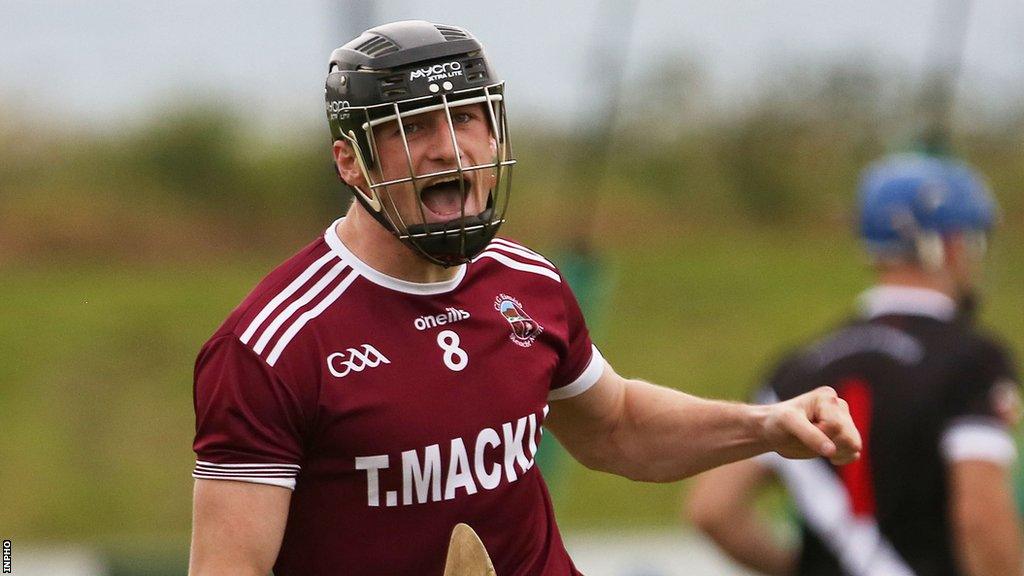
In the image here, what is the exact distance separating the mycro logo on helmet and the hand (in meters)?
0.83

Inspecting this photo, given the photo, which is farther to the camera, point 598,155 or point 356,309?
point 598,155

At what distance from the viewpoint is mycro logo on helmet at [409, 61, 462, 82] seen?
268 centimetres

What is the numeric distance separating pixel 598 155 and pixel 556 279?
6.45 metres

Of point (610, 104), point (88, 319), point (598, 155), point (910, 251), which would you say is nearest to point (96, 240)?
point (88, 319)

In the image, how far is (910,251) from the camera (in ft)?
13.7

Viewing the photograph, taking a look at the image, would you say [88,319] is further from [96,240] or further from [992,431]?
[992,431]

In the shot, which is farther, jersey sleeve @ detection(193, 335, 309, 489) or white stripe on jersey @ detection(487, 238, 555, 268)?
white stripe on jersey @ detection(487, 238, 555, 268)

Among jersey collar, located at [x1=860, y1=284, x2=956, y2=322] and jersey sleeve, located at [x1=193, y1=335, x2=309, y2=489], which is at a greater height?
jersey sleeve, located at [x1=193, y1=335, x2=309, y2=489]

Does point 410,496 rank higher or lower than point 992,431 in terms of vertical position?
higher

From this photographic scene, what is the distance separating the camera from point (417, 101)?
8.76 feet

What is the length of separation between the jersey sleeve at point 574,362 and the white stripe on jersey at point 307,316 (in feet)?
1.55

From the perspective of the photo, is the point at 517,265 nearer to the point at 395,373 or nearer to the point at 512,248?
the point at 512,248

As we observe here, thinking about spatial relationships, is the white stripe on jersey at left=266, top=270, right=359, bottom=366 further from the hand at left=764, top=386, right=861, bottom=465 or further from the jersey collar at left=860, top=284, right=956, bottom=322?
the jersey collar at left=860, top=284, right=956, bottom=322

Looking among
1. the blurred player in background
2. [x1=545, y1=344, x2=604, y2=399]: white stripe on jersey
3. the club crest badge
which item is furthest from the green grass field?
the club crest badge
